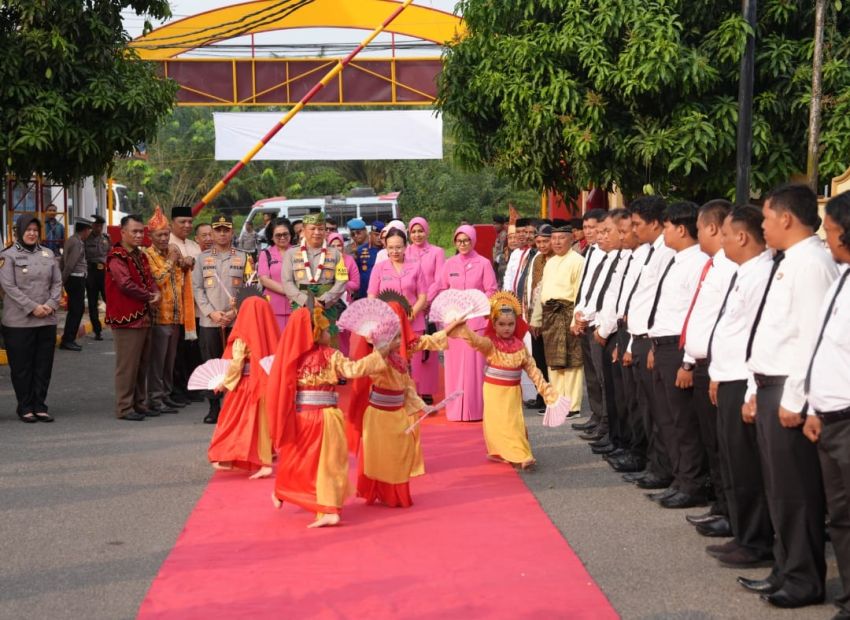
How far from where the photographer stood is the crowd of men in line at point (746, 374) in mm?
5309

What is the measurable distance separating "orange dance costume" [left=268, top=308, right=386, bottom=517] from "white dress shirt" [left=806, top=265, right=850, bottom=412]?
10.3ft

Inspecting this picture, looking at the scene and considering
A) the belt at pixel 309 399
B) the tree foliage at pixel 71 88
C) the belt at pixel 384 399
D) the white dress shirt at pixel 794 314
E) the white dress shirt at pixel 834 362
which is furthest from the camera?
the tree foliage at pixel 71 88

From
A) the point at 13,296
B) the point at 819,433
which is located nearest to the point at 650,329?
the point at 819,433

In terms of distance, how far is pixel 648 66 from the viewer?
41.8 feet

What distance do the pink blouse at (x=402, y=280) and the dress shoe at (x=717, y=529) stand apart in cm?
581

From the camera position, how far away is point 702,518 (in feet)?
23.8

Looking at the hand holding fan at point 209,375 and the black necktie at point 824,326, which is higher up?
the black necktie at point 824,326

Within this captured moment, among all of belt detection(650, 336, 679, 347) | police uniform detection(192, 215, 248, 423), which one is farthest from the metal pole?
police uniform detection(192, 215, 248, 423)

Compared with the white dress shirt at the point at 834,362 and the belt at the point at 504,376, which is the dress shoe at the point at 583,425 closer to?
the belt at the point at 504,376

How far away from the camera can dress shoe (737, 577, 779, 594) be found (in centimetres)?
583

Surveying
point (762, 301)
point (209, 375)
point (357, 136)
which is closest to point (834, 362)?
point (762, 301)

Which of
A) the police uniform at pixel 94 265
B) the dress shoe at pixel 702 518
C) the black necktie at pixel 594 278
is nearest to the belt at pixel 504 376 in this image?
the black necktie at pixel 594 278

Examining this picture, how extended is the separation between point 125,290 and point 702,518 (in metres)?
6.57

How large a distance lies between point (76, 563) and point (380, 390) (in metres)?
2.44
